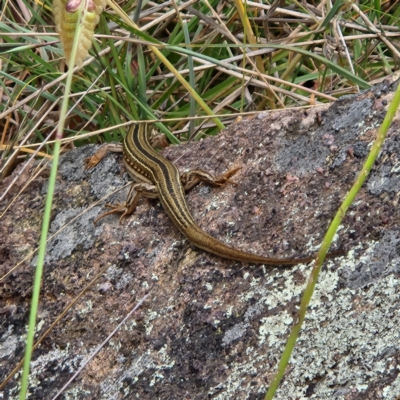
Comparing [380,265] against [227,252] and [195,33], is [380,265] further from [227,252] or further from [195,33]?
[195,33]

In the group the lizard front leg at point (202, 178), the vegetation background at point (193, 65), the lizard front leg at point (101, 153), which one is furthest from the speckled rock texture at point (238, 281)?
the vegetation background at point (193, 65)

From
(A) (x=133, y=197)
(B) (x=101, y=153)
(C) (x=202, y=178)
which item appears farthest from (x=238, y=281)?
(B) (x=101, y=153)

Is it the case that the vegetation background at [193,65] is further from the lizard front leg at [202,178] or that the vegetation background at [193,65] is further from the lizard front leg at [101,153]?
the lizard front leg at [202,178]

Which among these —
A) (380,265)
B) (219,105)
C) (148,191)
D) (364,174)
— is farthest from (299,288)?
(219,105)

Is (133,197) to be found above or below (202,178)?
below

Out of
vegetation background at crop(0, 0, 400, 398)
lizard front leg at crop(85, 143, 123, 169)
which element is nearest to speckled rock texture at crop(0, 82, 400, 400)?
lizard front leg at crop(85, 143, 123, 169)

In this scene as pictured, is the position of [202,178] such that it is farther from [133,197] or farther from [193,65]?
[193,65]

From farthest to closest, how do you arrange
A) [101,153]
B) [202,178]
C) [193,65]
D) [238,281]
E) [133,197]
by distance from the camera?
[193,65]
[101,153]
[133,197]
[202,178]
[238,281]

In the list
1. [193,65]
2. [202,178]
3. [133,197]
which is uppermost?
[193,65]
